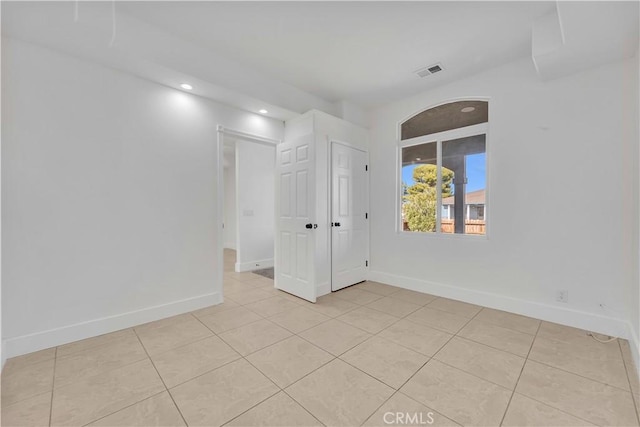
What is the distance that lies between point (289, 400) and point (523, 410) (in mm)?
1397

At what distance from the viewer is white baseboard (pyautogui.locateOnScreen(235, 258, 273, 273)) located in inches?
203

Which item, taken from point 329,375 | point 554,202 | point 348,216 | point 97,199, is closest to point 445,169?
point 554,202

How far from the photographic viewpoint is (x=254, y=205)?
18.0 feet

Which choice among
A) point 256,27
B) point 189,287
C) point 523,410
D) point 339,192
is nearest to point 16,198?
point 189,287

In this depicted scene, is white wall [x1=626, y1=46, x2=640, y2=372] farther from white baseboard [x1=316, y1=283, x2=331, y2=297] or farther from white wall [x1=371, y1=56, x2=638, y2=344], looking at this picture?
white baseboard [x1=316, y1=283, x2=331, y2=297]

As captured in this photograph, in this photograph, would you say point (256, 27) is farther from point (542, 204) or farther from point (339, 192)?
point (542, 204)

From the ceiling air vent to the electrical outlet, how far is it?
280 cm

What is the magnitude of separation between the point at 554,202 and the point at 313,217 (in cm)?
265

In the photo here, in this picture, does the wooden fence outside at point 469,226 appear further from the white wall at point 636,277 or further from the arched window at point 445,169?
the white wall at point 636,277

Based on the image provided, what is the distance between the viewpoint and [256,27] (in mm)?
2465

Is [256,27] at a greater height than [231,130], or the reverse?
[256,27]

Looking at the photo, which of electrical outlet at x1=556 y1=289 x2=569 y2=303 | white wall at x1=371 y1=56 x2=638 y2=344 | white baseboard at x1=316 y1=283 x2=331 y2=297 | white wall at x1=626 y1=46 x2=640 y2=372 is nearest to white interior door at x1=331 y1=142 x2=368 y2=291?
white baseboard at x1=316 y1=283 x2=331 y2=297

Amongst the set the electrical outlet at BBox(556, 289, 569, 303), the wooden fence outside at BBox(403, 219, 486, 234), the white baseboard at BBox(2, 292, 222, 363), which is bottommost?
the white baseboard at BBox(2, 292, 222, 363)

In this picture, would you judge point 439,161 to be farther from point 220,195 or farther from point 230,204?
point 230,204
